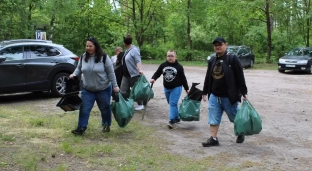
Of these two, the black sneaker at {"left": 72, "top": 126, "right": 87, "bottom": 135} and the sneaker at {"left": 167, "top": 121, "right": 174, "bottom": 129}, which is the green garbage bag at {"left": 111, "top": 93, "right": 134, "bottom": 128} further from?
the sneaker at {"left": 167, "top": 121, "right": 174, "bottom": 129}

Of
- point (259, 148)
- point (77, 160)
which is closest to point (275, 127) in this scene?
point (259, 148)

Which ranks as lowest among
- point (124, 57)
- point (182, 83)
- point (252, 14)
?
point (182, 83)

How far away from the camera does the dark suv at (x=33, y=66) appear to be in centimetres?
974

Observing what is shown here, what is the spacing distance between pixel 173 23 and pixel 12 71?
32.0 meters

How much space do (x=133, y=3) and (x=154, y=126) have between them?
28.9 m

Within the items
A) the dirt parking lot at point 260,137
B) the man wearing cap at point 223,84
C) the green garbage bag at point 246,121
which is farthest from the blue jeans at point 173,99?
the green garbage bag at point 246,121

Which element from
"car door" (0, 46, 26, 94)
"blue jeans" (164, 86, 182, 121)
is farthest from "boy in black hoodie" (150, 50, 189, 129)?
"car door" (0, 46, 26, 94)

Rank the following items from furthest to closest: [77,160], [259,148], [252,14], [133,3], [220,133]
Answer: [133,3] → [252,14] → [220,133] → [259,148] → [77,160]

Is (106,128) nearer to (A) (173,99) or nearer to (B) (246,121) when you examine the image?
(A) (173,99)

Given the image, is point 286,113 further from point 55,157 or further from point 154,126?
point 55,157

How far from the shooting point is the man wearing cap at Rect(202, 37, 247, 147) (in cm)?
579

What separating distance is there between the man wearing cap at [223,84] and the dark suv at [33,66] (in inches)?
224

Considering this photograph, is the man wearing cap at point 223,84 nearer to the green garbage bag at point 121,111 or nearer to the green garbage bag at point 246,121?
the green garbage bag at point 246,121

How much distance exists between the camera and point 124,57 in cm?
857
